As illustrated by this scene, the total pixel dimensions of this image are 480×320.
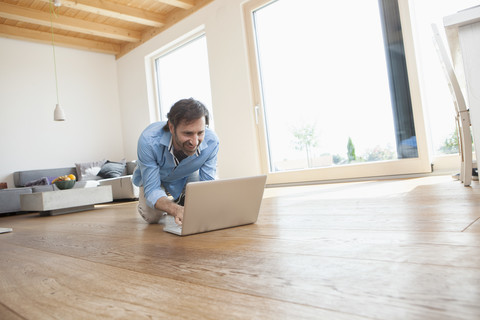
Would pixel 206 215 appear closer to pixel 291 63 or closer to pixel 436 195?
pixel 436 195

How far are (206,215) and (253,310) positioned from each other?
877mm

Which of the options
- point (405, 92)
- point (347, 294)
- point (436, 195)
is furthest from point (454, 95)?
point (347, 294)

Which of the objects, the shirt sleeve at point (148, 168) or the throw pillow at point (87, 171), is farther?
the throw pillow at point (87, 171)

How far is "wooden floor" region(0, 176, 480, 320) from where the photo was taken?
0.63 meters

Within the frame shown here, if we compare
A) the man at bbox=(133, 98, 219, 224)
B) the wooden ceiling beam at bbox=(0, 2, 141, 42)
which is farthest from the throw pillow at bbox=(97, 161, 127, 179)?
the man at bbox=(133, 98, 219, 224)

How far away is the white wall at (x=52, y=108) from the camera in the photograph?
5782mm

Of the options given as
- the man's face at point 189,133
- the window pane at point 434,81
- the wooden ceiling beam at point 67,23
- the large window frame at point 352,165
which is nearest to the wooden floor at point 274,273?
the man's face at point 189,133

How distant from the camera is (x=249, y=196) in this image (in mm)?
1576

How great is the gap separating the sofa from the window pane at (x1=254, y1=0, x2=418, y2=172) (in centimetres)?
215

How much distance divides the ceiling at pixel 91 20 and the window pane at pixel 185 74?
471 mm

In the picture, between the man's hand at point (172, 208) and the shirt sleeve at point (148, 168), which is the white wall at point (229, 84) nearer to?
the shirt sleeve at point (148, 168)

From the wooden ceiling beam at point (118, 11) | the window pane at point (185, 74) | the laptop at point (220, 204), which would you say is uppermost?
the wooden ceiling beam at point (118, 11)

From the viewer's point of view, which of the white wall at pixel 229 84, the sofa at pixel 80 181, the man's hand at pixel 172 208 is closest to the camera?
the man's hand at pixel 172 208

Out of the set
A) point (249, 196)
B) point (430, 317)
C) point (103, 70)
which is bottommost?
point (430, 317)
